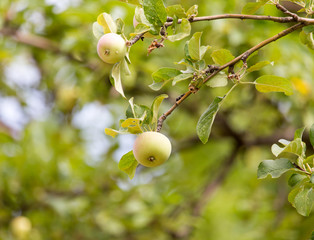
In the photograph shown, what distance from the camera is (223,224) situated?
237 centimetres

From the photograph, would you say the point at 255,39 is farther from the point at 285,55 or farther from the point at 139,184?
the point at 139,184

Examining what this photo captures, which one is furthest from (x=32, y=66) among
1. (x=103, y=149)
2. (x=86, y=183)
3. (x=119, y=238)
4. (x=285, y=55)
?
(x=285, y=55)

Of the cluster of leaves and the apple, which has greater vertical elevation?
the cluster of leaves

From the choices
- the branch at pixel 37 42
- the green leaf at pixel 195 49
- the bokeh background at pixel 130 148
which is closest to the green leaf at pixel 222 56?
the green leaf at pixel 195 49

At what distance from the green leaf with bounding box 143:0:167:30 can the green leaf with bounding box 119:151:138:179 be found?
178 millimetres

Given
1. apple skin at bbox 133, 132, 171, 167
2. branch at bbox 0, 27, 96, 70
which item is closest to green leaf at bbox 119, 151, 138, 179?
apple skin at bbox 133, 132, 171, 167

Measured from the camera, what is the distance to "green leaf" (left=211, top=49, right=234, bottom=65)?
2.03 feet

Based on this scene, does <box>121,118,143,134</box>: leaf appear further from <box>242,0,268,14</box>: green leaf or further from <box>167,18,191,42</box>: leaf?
<box>242,0,268,14</box>: green leaf

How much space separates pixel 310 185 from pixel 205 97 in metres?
1.39

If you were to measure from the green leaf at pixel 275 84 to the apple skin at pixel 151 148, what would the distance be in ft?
0.54

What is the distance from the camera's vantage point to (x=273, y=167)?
594 mm

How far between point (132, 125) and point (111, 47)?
0.10 metres

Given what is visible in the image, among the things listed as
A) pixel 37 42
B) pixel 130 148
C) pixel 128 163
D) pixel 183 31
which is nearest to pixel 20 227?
pixel 130 148

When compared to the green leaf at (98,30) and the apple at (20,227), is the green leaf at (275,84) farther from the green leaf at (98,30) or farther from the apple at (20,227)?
the apple at (20,227)
